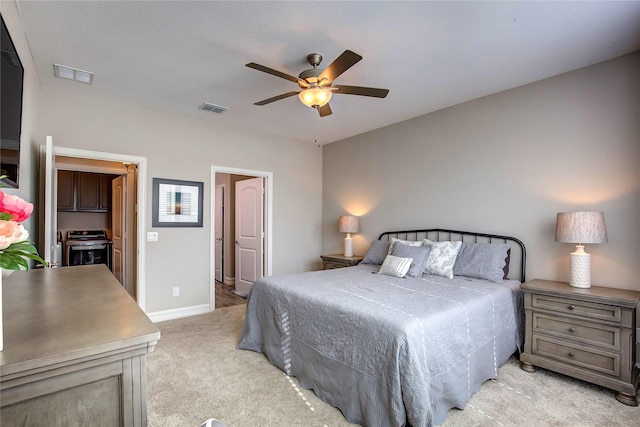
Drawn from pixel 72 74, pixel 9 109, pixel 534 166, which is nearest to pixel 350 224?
pixel 534 166

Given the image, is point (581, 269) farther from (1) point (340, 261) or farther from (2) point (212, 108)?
(2) point (212, 108)

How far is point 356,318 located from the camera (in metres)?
2.05

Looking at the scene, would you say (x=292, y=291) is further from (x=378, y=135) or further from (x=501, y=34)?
(x=378, y=135)

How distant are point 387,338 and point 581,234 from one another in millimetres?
1908

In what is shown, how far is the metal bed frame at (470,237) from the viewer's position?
317 cm

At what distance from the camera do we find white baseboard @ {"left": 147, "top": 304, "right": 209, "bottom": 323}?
3.97 meters

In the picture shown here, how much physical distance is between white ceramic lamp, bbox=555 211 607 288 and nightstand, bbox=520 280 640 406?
0.11 meters

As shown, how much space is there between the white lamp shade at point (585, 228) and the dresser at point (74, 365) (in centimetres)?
300

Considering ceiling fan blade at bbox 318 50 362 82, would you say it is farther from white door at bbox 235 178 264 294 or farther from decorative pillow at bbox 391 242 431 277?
white door at bbox 235 178 264 294

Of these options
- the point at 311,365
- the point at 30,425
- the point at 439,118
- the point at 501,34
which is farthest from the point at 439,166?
the point at 30,425

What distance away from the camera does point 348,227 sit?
4.77m

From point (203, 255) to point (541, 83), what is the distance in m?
4.41

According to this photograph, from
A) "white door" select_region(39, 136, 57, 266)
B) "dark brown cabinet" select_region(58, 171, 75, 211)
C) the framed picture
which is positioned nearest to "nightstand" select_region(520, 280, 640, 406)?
the framed picture

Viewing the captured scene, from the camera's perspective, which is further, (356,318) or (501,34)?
(501,34)
